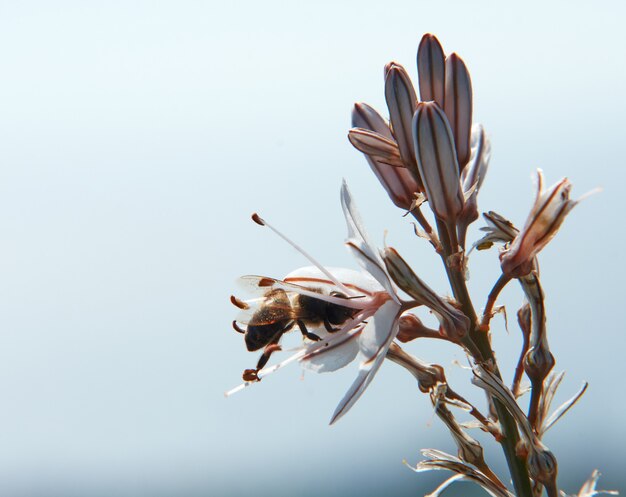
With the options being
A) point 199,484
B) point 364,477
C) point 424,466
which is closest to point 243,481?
point 199,484

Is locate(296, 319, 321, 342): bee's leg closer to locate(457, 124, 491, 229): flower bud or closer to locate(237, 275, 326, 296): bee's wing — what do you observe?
locate(237, 275, 326, 296): bee's wing

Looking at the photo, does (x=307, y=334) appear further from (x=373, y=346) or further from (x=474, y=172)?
(x=474, y=172)

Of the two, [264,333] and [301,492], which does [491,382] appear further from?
[301,492]

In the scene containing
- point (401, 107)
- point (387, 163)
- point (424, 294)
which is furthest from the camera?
point (387, 163)

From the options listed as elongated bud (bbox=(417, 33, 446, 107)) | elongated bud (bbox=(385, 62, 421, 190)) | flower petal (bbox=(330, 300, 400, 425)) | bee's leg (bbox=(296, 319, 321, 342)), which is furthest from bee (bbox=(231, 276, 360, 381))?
elongated bud (bbox=(417, 33, 446, 107))

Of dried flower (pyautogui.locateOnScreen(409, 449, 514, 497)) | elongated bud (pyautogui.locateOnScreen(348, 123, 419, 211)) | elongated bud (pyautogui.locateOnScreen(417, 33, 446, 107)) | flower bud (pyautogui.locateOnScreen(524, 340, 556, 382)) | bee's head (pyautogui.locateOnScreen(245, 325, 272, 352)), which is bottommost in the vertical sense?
dried flower (pyautogui.locateOnScreen(409, 449, 514, 497))

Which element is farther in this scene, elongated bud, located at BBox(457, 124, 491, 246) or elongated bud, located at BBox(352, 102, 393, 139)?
elongated bud, located at BBox(352, 102, 393, 139)

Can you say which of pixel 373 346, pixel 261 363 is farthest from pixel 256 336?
pixel 373 346

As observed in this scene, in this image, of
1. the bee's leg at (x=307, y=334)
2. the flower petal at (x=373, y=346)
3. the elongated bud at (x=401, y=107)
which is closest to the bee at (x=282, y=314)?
the bee's leg at (x=307, y=334)
